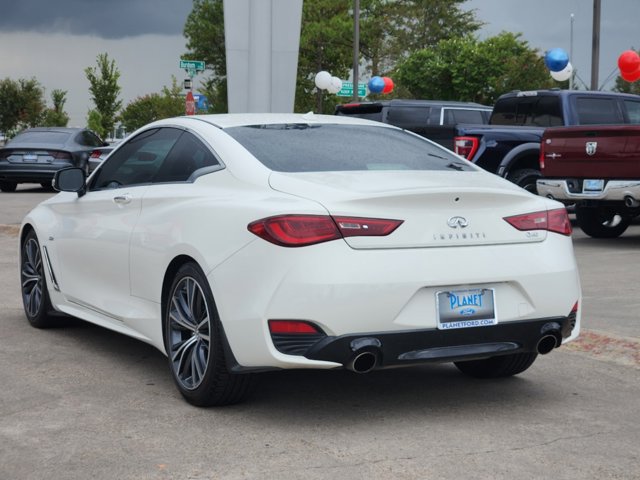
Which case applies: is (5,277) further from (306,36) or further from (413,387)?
(306,36)

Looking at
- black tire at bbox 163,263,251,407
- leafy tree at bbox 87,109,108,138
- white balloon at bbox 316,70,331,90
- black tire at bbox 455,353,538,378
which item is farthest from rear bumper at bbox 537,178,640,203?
leafy tree at bbox 87,109,108,138

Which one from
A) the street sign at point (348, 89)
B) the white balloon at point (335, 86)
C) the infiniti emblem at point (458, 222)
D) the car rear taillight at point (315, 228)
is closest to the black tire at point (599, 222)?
the infiniti emblem at point (458, 222)

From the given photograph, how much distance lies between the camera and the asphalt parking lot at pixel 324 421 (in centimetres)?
463

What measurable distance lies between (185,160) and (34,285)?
244 centimetres

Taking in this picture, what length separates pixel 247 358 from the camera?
17.1ft

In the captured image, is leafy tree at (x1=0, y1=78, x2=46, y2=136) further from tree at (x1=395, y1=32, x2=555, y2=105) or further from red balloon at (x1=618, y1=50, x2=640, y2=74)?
red balloon at (x1=618, y1=50, x2=640, y2=74)

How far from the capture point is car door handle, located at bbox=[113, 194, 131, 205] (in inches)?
260

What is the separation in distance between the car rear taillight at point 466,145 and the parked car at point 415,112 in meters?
2.56

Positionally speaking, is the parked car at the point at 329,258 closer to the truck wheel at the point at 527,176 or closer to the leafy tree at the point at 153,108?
the truck wheel at the point at 527,176

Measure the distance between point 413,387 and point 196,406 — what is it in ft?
4.05

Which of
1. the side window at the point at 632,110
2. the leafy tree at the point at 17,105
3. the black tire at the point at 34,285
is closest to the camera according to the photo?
the black tire at the point at 34,285

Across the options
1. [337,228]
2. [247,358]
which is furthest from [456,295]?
[247,358]

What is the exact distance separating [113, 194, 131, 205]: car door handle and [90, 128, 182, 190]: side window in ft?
0.43

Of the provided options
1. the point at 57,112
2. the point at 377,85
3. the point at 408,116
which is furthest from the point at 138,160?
the point at 57,112
